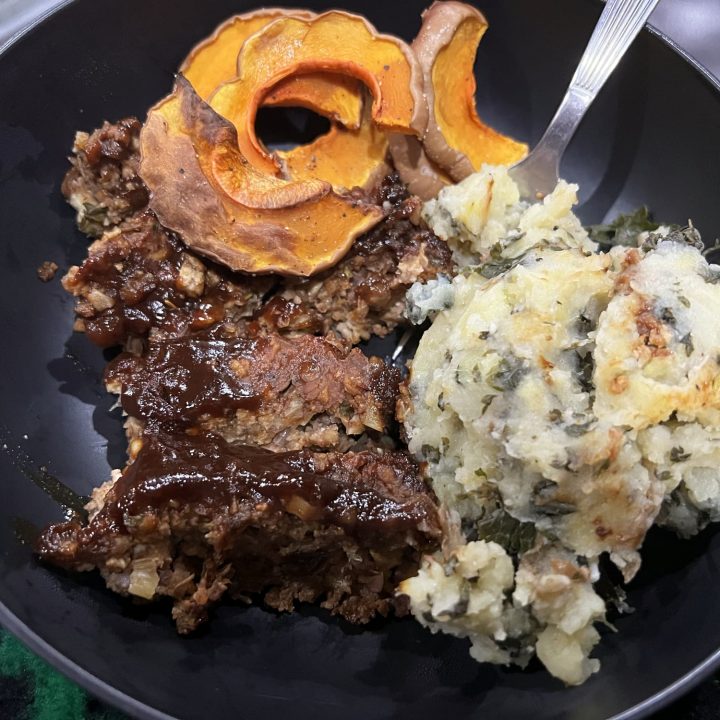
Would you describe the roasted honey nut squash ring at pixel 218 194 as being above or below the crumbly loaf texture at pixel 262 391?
above

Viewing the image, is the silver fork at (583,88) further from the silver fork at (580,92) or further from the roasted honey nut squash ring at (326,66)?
the roasted honey nut squash ring at (326,66)

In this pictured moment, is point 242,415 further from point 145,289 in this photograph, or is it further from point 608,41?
point 608,41

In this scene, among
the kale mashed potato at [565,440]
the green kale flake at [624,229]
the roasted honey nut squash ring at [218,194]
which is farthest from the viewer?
the green kale flake at [624,229]

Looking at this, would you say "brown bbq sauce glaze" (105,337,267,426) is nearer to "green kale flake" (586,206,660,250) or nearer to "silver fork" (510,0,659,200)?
"silver fork" (510,0,659,200)

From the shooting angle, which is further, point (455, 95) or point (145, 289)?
point (455, 95)

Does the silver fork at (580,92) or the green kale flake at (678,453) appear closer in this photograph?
the green kale flake at (678,453)

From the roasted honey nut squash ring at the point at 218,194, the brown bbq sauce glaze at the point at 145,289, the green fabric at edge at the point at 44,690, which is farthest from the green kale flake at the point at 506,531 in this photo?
the green fabric at edge at the point at 44,690

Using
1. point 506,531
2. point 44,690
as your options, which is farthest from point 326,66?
point 44,690
